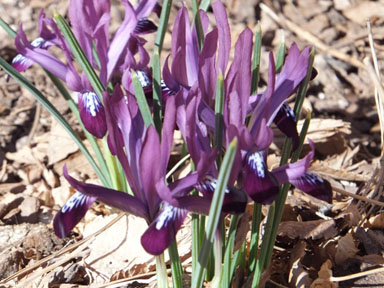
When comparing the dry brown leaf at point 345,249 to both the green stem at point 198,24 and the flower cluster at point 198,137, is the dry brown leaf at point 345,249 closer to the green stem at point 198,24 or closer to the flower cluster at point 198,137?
the flower cluster at point 198,137

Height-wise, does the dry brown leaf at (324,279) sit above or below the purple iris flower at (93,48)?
below

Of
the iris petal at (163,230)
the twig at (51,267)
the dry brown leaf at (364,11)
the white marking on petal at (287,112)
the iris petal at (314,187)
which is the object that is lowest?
the twig at (51,267)

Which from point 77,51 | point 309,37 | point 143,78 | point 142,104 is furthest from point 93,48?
point 309,37

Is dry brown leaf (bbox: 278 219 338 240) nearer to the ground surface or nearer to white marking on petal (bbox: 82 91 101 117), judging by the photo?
the ground surface

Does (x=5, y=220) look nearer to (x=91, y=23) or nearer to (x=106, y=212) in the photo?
(x=106, y=212)

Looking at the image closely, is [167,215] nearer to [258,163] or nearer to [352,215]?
[258,163]

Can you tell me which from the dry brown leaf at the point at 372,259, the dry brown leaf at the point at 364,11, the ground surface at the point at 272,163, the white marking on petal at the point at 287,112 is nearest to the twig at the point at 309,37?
the ground surface at the point at 272,163

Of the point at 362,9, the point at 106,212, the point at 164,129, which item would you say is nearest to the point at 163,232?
the point at 164,129
